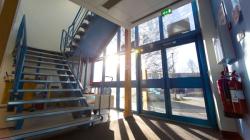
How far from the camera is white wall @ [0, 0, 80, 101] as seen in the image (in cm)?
542

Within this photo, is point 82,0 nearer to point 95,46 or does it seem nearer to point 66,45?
point 66,45

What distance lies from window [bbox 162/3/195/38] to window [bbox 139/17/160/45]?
32 cm

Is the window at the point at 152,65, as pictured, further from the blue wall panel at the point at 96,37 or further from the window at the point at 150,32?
the blue wall panel at the point at 96,37

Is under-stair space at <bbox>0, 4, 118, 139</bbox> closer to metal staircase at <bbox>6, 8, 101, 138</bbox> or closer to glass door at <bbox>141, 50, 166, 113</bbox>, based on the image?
metal staircase at <bbox>6, 8, 101, 138</bbox>

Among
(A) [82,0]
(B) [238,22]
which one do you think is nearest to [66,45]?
(A) [82,0]

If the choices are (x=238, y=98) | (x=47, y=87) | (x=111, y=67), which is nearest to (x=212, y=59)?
(x=238, y=98)

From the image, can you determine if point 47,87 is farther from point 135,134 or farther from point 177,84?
point 177,84

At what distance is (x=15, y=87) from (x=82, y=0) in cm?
223

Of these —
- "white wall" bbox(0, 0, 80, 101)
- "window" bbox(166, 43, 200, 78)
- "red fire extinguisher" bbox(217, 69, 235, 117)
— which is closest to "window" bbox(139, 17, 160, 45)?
"window" bbox(166, 43, 200, 78)

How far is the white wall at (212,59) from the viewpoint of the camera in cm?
229

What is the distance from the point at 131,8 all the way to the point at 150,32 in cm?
147

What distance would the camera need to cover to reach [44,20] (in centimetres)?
590

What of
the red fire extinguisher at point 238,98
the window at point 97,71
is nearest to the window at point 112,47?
the window at point 97,71

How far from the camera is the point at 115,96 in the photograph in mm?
5125
